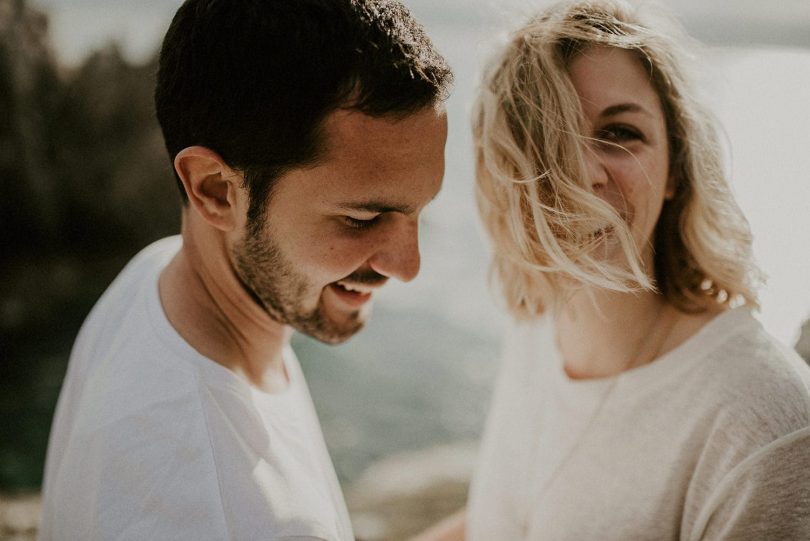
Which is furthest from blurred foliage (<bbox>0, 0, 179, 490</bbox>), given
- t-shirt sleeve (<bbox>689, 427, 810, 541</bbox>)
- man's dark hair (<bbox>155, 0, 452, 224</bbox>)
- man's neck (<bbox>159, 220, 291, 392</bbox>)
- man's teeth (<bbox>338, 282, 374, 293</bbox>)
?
t-shirt sleeve (<bbox>689, 427, 810, 541</bbox>)

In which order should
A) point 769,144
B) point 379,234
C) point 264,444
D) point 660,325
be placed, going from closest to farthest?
1. point 264,444
2. point 379,234
3. point 660,325
4. point 769,144

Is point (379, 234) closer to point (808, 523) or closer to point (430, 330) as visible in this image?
point (808, 523)

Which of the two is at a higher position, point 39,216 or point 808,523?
point 39,216

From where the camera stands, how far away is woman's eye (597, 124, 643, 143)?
6.63ft

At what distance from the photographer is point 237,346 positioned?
1954 millimetres

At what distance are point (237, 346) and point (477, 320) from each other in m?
10.2

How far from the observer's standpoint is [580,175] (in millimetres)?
1983

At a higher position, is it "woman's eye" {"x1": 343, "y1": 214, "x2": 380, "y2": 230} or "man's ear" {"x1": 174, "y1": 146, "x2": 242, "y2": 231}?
"man's ear" {"x1": 174, "y1": 146, "x2": 242, "y2": 231}

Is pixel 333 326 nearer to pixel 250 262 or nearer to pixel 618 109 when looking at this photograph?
pixel 250 262

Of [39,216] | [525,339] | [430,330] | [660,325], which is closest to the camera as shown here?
[660,325]

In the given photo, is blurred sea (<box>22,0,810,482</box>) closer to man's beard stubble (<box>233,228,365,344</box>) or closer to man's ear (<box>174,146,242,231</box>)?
man's beard stubble (<box>233,228,365,344</box>)

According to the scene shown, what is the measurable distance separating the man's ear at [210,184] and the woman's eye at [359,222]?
33 cm

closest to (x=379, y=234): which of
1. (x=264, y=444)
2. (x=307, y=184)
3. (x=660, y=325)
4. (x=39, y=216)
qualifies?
(x=307, y=184)

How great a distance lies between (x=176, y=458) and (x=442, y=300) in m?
11.3
